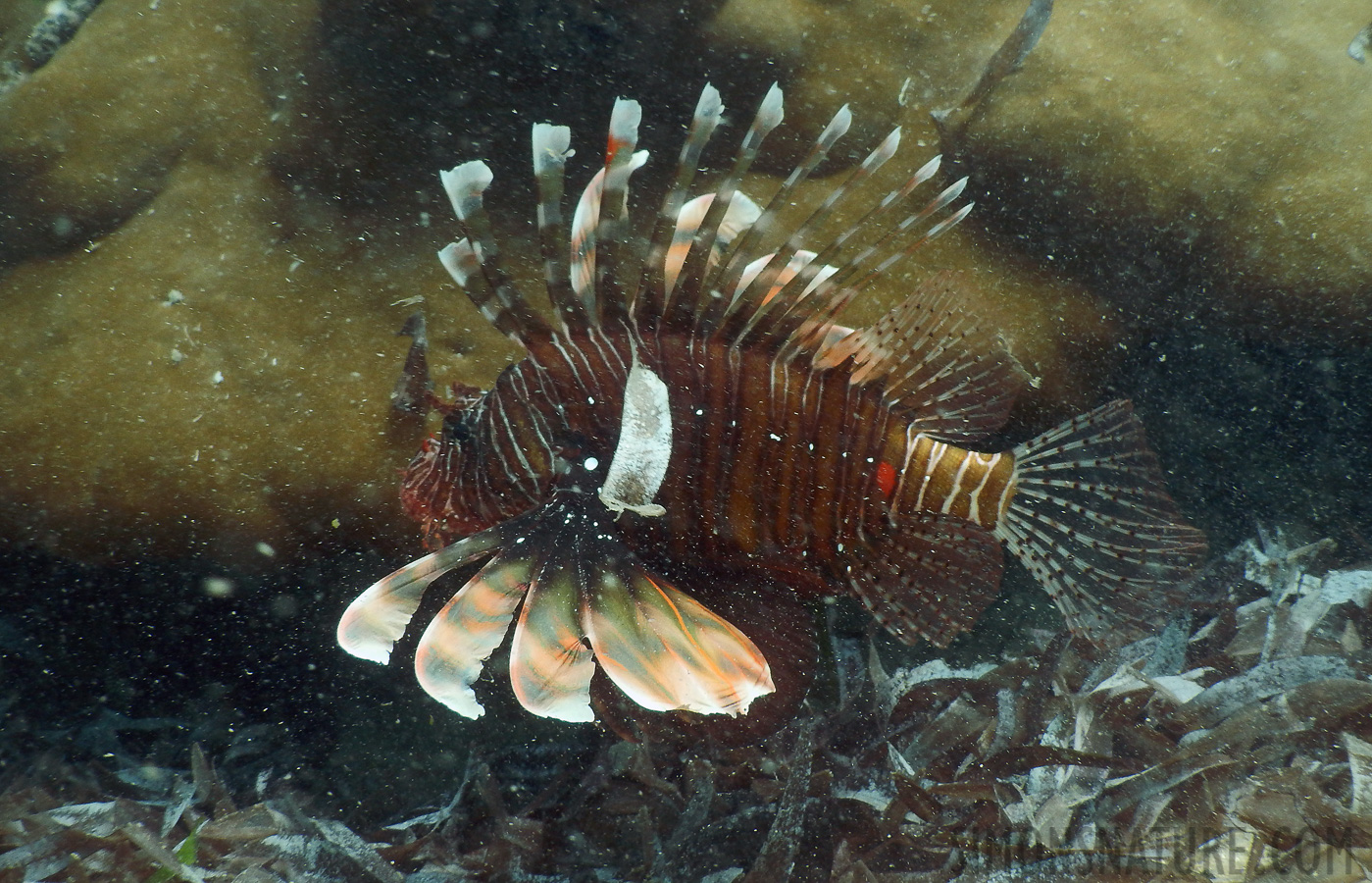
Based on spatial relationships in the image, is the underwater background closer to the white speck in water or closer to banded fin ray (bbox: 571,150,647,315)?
the white speck in water

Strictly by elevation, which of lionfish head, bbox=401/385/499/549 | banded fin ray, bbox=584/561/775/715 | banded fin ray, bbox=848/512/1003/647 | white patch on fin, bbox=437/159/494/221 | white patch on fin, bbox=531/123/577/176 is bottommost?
banded fin ray, bbox=584/561/775/715

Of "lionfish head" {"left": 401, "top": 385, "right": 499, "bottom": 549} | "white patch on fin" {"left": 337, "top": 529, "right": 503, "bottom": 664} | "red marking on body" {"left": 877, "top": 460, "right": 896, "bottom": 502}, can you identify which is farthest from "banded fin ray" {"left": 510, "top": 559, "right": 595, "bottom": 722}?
"red marking on body" {"left": 877, "top": 460, "right": 896, "bottom": 502}

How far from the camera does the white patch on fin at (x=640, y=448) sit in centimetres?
221

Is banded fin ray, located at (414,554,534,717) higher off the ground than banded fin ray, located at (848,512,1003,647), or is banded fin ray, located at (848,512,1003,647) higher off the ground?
banded fin ray, located at (848,512,1003,647)

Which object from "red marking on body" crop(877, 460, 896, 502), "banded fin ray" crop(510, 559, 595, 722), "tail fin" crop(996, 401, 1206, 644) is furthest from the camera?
"tail fin" crop(996, 401, 1206, 644)

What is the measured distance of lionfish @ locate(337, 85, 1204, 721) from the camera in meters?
2.15

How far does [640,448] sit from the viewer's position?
7.29 feet

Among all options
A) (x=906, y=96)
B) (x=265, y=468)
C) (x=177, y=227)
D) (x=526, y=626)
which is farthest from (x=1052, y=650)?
(x=177, y=227)

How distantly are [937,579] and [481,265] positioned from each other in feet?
6.07

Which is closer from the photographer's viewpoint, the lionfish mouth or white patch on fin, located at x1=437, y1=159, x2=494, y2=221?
the lionfish mouth

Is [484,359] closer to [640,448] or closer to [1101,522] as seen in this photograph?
[640,448]

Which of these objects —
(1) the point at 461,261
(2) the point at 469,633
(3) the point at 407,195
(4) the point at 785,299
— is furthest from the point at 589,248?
(2) the point at 469,633

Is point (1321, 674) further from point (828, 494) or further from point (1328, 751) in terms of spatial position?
point (828, 494)

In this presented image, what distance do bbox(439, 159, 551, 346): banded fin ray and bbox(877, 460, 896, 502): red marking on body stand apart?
1.25 metres
